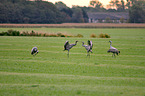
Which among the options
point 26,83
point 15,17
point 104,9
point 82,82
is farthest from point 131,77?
point 104,9

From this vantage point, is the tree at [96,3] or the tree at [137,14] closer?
the tree at [137,14]

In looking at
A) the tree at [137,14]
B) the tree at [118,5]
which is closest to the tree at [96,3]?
the tree at [118,5]

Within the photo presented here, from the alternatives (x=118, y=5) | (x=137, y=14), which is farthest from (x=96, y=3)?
(x=137, y=14)

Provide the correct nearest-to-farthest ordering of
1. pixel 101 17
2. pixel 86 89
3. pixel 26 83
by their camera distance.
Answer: pixel 86 89 → pixel 26 83 → pixel 101 17

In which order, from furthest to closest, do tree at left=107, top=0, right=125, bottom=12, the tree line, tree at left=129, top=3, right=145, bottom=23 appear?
1. tree at left=107, top=0, right=125, bottom=12
2. tree at left=129, top=3, right=145, bottom=23
3. the tree line

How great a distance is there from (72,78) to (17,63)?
4.79m

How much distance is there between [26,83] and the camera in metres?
10.0

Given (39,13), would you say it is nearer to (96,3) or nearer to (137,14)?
(137,14)

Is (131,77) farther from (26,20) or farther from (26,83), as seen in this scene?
(26,20)

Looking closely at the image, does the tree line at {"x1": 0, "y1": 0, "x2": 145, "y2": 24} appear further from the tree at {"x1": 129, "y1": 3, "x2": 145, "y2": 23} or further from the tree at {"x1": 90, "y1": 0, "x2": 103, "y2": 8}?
the tree at {"x1": 90, "y1": 0, "x2": 103, "y2": 8}

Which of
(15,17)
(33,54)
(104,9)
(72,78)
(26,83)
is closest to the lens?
(26,83)

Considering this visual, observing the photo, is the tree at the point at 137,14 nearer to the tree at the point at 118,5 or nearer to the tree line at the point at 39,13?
the tree line at the point at 39,13

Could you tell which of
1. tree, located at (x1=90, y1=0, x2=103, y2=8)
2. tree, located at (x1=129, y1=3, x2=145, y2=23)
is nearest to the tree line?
tree, located at (x1=129, y1=3, x2=145, y2=23)

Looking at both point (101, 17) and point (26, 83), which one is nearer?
point (26, 83)
